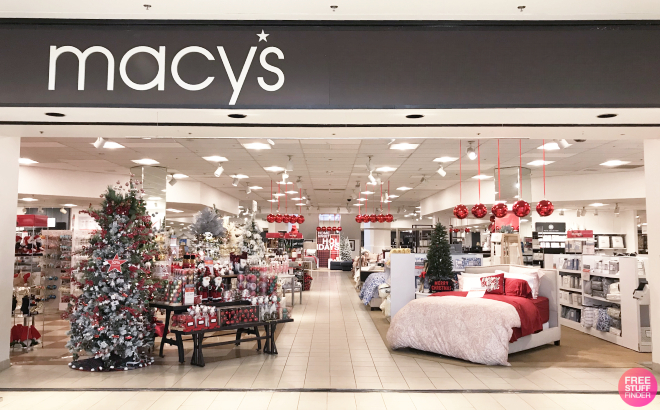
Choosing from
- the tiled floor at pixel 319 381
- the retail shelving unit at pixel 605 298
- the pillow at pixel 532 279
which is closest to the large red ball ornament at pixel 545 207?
the retail shelving unit at pixel 605 298

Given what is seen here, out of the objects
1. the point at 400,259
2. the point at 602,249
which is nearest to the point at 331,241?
the point at 602,249

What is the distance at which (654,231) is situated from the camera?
6152 mm

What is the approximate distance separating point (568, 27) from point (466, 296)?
4.50m

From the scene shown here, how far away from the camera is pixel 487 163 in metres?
11.5

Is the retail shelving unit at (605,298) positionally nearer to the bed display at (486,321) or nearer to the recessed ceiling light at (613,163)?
the bed display at (486,321)

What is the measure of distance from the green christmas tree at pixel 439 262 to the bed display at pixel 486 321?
0.62m

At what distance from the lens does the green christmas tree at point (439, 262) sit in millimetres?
8492

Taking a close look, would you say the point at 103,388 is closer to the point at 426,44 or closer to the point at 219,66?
the point at 219,66

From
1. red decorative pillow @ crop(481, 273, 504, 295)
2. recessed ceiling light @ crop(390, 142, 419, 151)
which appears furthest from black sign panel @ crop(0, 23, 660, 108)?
recessed ceiling light @ crop(390, 142, 419, 151)

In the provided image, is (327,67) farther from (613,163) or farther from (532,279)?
(613,163)

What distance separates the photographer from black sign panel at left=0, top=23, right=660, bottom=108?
400 cm

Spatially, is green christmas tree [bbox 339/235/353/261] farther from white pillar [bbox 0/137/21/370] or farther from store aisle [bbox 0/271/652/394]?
white pillar [bbox 0/137/21/370]

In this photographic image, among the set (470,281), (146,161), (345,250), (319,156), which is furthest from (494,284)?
(345,250)

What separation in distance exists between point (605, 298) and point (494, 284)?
6.72 ft
